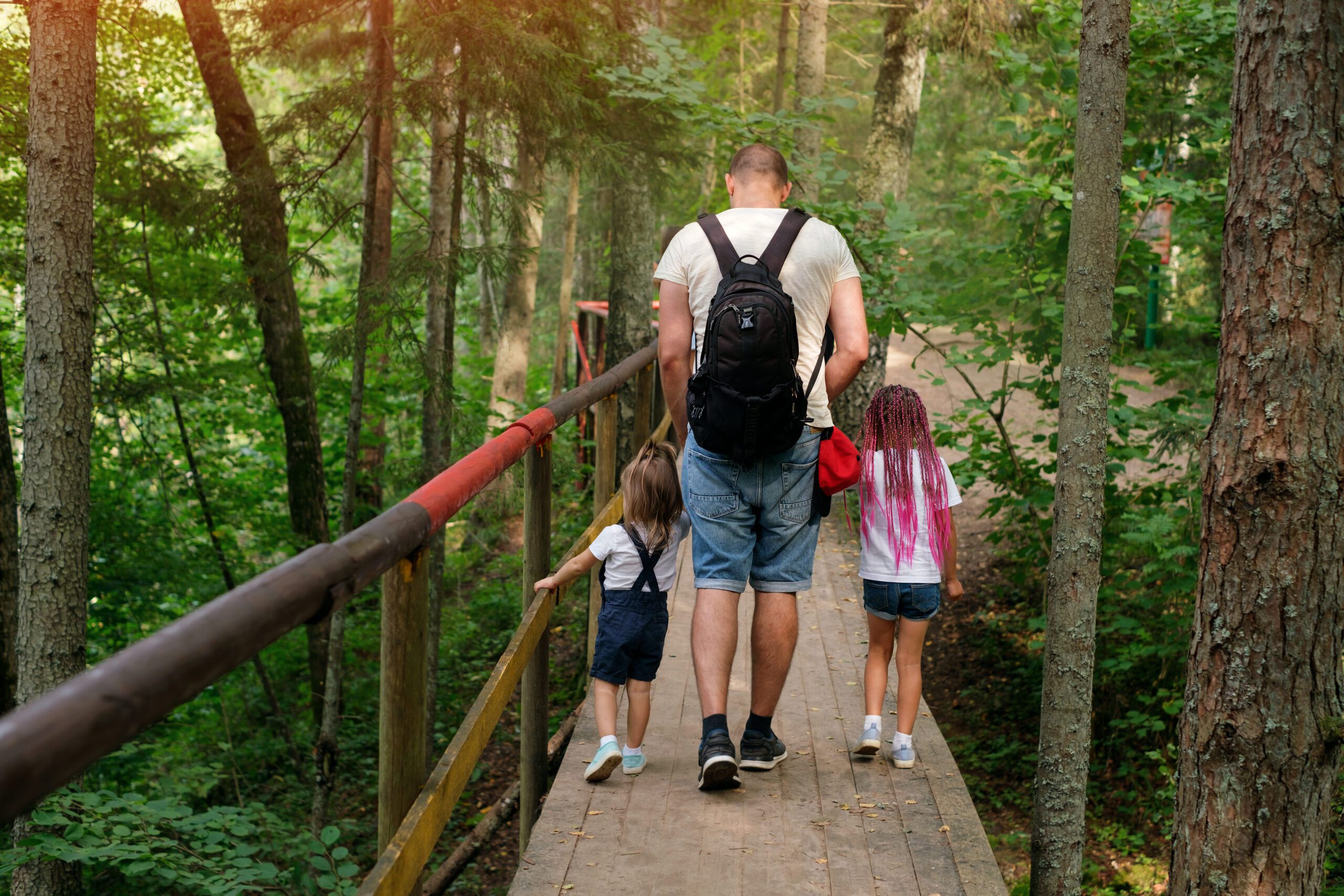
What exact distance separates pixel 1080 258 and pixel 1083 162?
0.30 metres

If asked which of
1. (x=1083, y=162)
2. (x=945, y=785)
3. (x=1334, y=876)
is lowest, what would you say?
(x=1334, y=876)

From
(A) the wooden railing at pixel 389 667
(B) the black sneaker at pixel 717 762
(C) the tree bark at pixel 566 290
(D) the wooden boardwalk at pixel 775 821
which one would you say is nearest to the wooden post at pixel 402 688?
(A) the wooden railing at pixel 389 667

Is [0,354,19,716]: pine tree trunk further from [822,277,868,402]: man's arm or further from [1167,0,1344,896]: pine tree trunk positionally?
[1167,0,1344,896]: pine tree trunk

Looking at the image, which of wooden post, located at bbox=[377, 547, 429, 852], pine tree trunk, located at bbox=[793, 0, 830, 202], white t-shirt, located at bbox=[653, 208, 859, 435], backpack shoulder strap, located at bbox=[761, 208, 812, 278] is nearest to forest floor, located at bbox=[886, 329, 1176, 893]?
pine tree trunk, located at bbox=[793, 0, 830, 202]

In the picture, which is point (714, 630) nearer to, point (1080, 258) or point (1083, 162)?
point (1080, 258)

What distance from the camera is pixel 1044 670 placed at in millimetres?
3410

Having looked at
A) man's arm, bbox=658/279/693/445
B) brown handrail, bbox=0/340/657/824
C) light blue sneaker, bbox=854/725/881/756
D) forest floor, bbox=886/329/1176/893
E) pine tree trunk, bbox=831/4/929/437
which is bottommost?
forest floor, bbox=886/329/1176/893

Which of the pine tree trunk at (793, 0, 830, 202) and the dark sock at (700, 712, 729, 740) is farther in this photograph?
the pine tree trunk at (793, 0, 830, 202)

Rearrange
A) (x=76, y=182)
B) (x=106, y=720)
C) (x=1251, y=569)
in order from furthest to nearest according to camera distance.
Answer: (x=76, y=182), (x=1251, y=569), (x=106, y=720)

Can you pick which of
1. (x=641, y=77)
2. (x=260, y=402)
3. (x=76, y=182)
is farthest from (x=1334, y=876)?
(x=260, y=402)

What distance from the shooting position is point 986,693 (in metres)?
8.40

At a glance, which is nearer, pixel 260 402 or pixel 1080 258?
pixel 1080 258

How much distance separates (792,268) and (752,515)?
2.57 ft

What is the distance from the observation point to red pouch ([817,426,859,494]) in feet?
11.0
